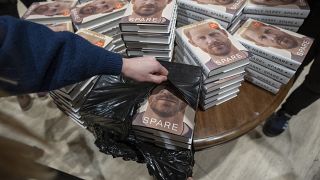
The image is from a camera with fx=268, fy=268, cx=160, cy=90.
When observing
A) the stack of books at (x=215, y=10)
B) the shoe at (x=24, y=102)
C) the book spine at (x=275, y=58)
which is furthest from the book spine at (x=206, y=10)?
the shoe at (x=24, y=102)

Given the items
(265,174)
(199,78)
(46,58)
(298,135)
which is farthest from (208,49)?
(298,135)

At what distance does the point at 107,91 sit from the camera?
0.83m

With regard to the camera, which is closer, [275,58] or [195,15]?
[275,58]

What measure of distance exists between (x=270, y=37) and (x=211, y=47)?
221 millimetres

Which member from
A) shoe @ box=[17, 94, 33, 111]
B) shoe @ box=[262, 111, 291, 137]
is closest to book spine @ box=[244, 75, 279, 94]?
shoe @ box=[262, 111, 291, 137]

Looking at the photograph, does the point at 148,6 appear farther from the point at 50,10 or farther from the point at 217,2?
the point at 50,10

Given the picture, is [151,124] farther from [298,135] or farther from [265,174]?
[298,135]

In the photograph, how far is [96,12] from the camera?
3.20 ft

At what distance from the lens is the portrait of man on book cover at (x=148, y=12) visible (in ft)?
2.84

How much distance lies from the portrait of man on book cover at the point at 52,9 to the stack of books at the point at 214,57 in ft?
1.55

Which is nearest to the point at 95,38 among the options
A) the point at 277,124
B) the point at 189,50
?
the point at 189,50

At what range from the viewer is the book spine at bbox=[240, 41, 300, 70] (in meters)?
0.83

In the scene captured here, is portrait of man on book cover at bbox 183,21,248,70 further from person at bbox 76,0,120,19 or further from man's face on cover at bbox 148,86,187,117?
person at bbox 76,0,120,19

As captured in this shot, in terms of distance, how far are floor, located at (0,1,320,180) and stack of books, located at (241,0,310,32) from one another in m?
0.76
